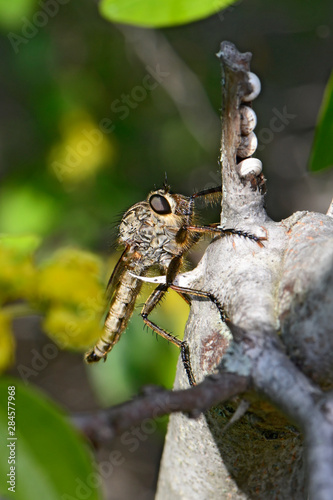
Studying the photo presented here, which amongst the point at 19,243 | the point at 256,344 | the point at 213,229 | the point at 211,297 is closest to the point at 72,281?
the point at 19,243

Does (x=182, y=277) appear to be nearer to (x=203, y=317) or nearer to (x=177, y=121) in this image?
(x=203, y=317)

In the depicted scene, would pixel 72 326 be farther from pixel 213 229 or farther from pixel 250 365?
pixel 250 365

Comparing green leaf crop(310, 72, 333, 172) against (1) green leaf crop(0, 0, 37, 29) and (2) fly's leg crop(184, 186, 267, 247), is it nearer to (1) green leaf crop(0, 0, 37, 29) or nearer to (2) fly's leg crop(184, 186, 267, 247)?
(2) fly's leg crop(184, 186, 267, 247)

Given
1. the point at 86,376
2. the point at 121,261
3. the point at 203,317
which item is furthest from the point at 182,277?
the point at 86,376

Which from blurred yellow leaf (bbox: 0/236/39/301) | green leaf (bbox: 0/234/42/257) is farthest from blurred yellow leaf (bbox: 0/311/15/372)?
green leaf (bbox: 0/234/42/257)

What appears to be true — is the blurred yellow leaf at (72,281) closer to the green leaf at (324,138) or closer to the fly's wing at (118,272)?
the fly's wing at (118,272)

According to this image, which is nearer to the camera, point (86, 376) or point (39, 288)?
point (39, 288)

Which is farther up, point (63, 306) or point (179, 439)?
point (63, 306)
